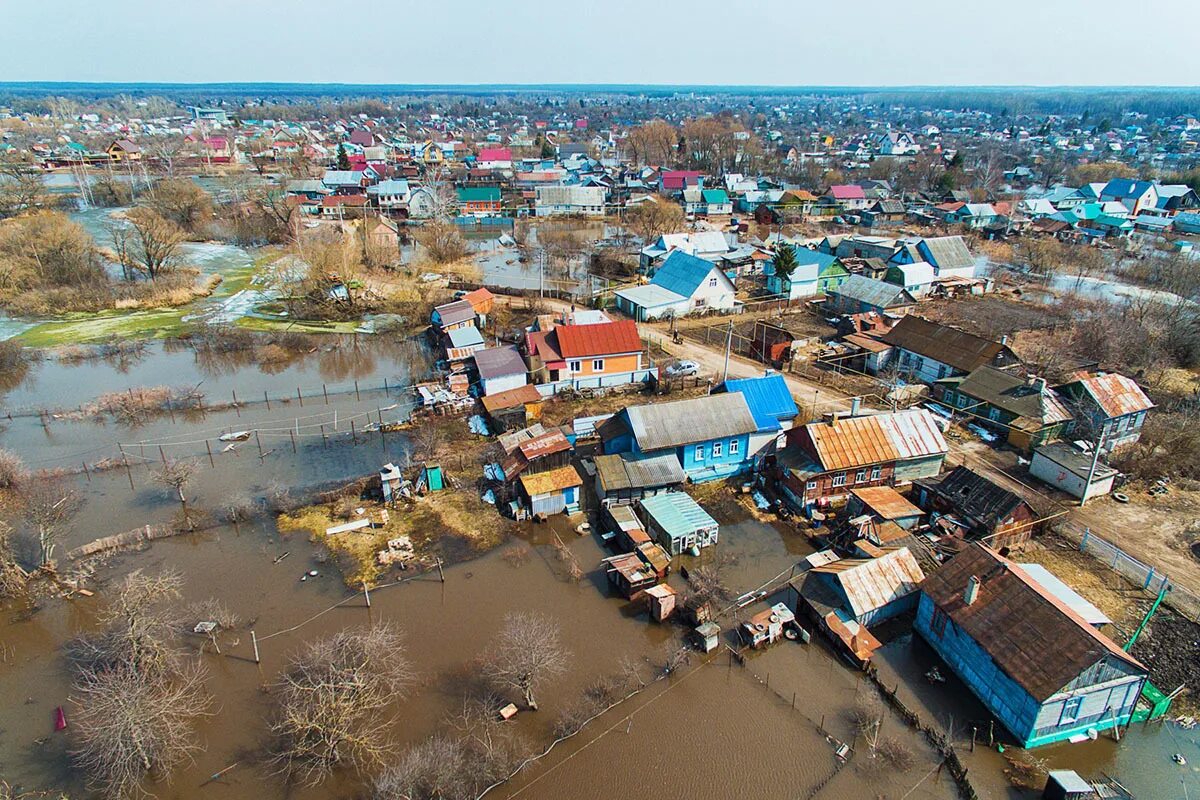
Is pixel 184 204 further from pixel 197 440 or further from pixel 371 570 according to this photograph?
pixel 371 570

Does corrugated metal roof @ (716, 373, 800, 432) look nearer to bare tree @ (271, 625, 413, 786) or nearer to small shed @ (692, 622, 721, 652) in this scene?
small shed @ (692, 622, 721, 652)

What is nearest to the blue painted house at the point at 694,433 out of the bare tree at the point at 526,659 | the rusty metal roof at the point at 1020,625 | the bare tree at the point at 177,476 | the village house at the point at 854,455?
the village house at the point at 854,455

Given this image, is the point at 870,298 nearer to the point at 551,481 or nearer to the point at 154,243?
the point at 551,481

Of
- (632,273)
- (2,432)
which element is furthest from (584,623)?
(632,273)

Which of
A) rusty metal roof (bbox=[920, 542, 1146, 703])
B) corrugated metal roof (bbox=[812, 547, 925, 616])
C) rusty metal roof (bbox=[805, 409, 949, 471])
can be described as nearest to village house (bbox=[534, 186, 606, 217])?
rusty metal roof (bbox=[805, 409, 949, 471])

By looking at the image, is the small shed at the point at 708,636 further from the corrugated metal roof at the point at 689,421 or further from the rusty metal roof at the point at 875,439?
the rusty metal roof at the point at 875,439

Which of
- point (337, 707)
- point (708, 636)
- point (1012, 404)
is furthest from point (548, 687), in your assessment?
point (1012, 404)
